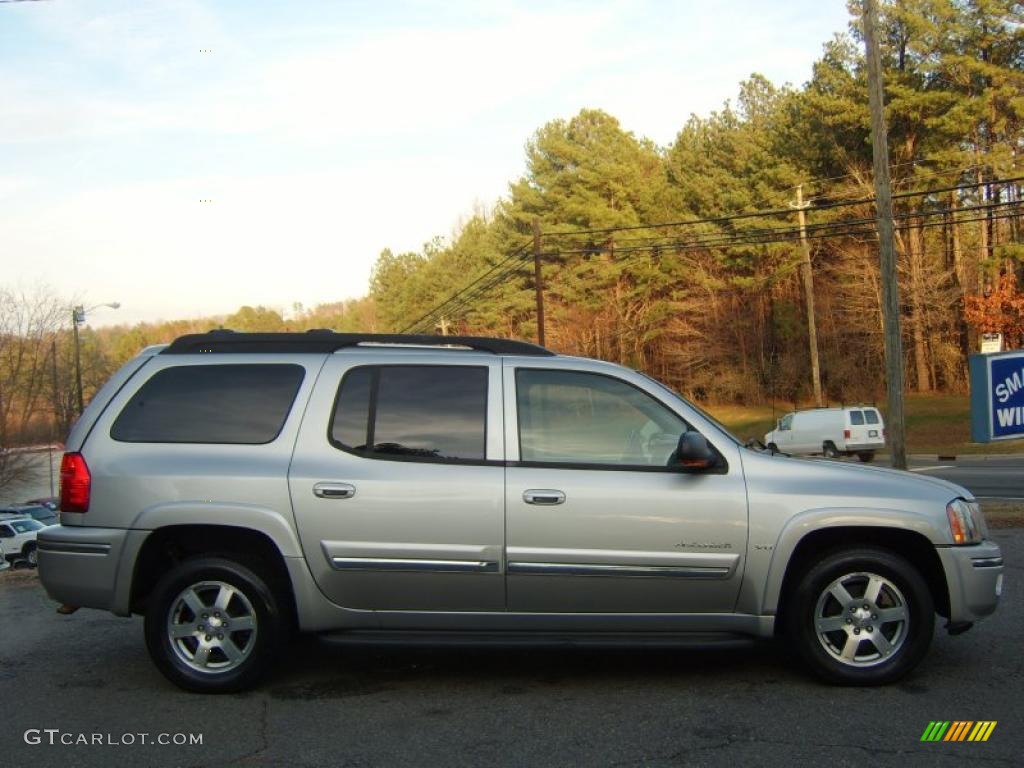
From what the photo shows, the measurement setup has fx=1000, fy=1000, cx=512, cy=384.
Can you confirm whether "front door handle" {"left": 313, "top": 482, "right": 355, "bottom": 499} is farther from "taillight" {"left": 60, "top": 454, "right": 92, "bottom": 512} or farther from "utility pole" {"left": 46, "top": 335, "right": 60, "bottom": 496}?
"utility pole" {"left": 46, "top": 335, "right": 60, "bottom": 496}

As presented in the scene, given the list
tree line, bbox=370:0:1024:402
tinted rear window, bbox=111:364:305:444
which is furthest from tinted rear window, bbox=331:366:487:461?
tree line, bbox=370:0:1024:402

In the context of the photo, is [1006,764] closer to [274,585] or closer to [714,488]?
[714,488]

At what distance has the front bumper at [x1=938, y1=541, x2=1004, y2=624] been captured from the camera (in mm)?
5281

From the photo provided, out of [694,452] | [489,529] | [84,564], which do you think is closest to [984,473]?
[694,452]

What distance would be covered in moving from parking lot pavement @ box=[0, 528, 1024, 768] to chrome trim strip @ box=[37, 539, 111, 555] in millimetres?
779

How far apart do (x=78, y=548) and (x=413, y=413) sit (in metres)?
1.93

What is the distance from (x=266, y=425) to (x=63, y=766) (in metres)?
1.92

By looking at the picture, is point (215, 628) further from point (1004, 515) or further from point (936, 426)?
point (936, 426)

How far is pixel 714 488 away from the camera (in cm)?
527

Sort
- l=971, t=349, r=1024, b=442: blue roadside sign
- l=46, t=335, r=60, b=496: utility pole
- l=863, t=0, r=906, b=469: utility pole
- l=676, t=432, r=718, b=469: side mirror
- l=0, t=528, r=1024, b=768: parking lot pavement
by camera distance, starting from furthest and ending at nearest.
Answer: l=46, t=335, r=60, b=496: utility pole → l=863, t=0, r=906, b=469: utility pole → l=971, t=349, r=1024, b=442: blue roadside sign → l=676, t=432, r=718, b=469: side mirror → l=0, t=528, r=1024, b=768: parking lot pavement

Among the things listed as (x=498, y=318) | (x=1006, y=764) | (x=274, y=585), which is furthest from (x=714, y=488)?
(x=498, y=318)

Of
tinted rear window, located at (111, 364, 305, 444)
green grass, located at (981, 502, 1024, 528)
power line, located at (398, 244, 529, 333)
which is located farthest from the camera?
power line, located at (398, 244, 529, 333)

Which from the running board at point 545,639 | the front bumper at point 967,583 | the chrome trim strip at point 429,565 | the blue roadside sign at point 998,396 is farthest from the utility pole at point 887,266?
the chrome trim strip at point 429,565

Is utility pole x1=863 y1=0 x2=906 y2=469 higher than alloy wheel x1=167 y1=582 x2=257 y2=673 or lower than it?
higher
